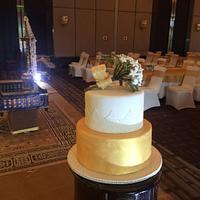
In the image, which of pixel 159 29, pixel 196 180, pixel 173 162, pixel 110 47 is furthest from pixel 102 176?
pixel 159 29

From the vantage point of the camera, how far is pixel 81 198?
1612mm

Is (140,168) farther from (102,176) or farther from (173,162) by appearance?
(173,162)

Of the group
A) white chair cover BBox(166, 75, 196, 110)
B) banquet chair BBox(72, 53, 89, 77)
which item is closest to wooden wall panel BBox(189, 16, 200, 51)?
banquet chair BBox(72, 53, 89, 77)

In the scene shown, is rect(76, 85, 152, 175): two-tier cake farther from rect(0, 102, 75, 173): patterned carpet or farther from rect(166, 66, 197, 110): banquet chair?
rect(166, 66, 197, 110): banquet chair

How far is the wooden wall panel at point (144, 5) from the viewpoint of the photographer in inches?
A: 425

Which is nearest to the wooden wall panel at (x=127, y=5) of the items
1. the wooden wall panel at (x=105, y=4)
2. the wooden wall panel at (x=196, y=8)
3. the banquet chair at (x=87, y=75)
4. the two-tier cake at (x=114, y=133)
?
the wooden wall panel at (x=105, y=4)

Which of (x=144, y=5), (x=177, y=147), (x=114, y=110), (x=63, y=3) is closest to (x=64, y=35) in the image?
(x=63, y=3)

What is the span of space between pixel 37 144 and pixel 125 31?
324 inches

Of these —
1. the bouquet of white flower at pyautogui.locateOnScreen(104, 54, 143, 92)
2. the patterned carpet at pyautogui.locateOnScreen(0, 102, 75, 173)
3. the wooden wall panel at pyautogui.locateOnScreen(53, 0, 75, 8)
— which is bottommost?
the patterned carpet at pyautogui.locateOnScreen(0, 102, 75, 173)

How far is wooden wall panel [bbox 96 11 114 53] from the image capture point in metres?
10.4

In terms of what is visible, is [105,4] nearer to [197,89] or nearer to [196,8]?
[196,8]

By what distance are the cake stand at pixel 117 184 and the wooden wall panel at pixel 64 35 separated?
8783 mm

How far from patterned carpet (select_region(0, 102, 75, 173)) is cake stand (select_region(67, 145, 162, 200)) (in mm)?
1764

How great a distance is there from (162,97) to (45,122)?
9.87 ft
